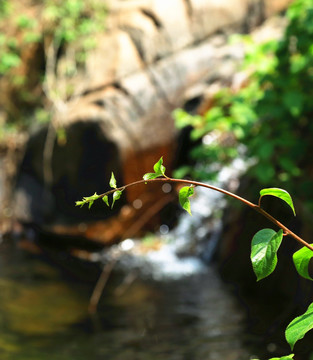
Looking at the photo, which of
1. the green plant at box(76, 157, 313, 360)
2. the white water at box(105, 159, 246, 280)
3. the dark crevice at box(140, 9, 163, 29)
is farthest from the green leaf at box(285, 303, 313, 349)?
the dark crevice at box(140, 9, 163, 29)

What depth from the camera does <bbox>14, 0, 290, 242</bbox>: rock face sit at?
22.1 feet

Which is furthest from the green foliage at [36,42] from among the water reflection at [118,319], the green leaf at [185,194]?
the green leaf at [185,194]

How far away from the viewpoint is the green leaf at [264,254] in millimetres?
768

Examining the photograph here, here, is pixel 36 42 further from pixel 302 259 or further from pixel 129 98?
pixel 302 259

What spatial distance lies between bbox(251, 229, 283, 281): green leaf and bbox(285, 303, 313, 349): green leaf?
4.3 inches

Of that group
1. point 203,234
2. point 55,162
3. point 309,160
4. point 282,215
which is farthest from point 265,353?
point 55,162

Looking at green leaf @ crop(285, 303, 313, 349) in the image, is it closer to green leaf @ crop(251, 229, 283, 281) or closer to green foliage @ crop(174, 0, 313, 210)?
green leaf @ crop(251, 229, 283, 281)

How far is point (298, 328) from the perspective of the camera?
81 cm

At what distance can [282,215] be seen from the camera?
157 inches

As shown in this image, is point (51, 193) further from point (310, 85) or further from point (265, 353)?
point (265, 353)

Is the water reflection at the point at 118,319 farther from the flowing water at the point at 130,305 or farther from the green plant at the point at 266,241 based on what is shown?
the green plant at the point at 266,241

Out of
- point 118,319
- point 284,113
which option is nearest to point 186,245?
point 118,319

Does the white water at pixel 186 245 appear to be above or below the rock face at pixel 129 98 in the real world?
below

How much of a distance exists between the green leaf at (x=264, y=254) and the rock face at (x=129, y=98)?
19.2 feet
